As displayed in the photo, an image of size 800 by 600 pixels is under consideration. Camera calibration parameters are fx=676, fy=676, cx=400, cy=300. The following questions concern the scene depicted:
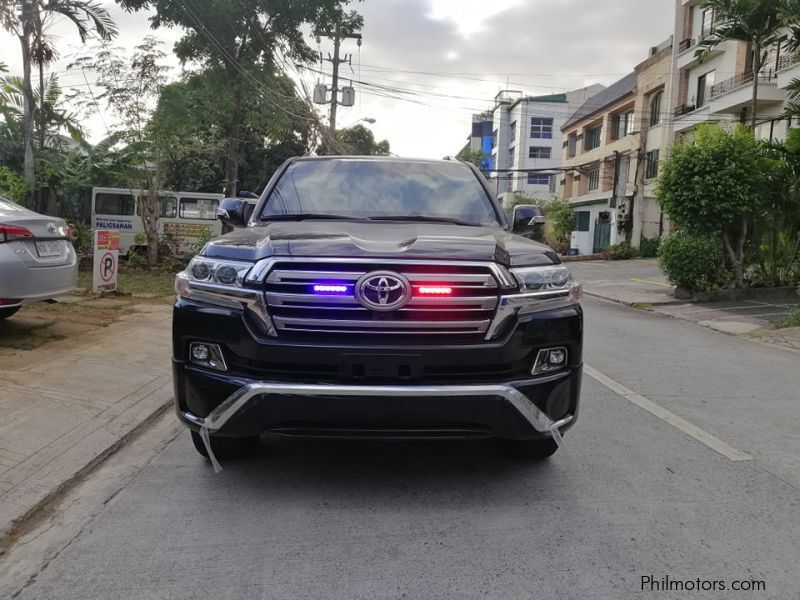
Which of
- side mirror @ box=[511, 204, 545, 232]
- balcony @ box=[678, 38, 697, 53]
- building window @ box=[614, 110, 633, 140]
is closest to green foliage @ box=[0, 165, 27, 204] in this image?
side mirror @ box=[511, 204, 545, 232]

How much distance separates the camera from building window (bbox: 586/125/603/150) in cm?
4227

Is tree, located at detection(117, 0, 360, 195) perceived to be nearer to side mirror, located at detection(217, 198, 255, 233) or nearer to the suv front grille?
side mirror, located at detection(217, 198, 255, 233)

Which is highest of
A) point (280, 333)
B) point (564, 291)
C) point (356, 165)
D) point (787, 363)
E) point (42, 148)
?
point (42, 148)

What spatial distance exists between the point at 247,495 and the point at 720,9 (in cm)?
1744

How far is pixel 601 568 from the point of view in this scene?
2.85 metres

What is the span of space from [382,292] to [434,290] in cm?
25

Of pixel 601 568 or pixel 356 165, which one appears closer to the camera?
pixel 601 568

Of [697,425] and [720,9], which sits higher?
[720,9]

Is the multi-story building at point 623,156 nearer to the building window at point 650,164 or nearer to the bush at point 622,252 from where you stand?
the building window at point 650,164

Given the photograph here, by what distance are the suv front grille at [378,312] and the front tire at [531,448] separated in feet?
3.39

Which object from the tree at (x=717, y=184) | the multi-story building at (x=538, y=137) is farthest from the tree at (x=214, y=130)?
the multi-story building at (x=538, y=137)

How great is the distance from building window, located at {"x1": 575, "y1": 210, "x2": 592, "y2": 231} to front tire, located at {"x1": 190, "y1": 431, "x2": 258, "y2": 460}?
41009 millimetres

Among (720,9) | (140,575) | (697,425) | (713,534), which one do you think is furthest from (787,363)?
(720,9)

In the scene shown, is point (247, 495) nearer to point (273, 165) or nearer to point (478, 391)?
point (478, 391)
